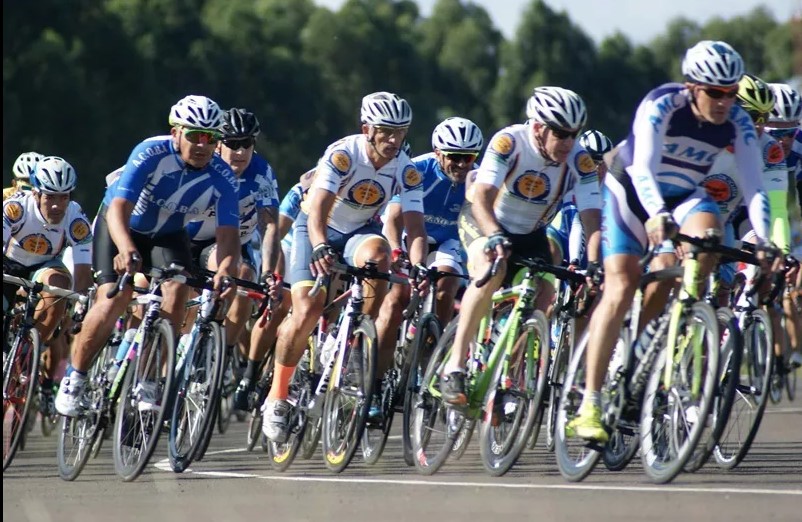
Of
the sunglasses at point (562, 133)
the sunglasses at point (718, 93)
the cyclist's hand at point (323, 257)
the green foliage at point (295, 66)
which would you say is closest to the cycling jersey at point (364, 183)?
the cyclist's hand at point (323, 257)

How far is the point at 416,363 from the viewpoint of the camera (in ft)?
34.5

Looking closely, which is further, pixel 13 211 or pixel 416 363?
pixel 13 211

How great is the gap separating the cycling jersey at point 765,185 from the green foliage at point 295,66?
36.7 m

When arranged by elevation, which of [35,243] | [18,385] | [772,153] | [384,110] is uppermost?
[384,110]

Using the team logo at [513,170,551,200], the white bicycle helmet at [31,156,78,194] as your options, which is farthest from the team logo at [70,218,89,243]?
the team logo at [513,170,551,200]

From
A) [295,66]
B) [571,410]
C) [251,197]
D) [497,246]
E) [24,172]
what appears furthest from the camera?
[295,66]

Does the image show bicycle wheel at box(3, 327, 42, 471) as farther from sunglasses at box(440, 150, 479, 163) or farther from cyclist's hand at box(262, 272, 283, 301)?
sunglasses at box(440, 150, 479, 163)

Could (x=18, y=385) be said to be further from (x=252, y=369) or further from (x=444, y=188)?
(x=444, y=188)

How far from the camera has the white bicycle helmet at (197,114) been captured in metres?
10.6

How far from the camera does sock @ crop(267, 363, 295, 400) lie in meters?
10.9

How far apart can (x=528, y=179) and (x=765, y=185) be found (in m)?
1.36

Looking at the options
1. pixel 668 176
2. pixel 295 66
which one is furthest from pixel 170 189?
pixel 295 66

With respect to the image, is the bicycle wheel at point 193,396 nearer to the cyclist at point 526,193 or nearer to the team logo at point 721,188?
the cyclist at point 526,193

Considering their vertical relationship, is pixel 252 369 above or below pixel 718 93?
below
